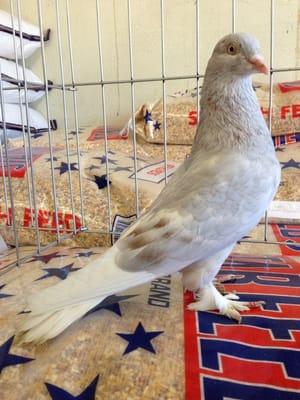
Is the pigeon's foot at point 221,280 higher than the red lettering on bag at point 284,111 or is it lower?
lower

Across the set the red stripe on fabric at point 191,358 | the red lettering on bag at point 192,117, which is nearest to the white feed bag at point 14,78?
the red lettering on bag at point 192,117

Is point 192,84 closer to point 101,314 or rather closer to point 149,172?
point 149,172

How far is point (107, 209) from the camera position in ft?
2.95

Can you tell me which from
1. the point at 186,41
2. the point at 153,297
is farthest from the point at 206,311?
the point at 186,41

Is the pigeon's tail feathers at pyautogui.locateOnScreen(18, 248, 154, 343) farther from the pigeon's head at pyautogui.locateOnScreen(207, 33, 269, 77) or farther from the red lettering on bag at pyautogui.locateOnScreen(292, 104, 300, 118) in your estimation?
the red lettering on bag at pyautogui.locateOnScreen(292, 104, 300, 118)

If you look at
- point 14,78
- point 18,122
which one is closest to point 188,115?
point 14,78

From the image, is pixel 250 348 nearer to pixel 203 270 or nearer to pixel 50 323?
pixel 203 270

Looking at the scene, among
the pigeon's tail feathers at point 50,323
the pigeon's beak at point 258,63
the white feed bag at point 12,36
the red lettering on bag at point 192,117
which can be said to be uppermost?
the white feed bag at point 12,36

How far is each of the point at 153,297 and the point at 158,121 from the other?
0.70 meters

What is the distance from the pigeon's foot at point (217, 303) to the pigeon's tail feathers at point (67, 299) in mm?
118

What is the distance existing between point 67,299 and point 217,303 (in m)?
0.22

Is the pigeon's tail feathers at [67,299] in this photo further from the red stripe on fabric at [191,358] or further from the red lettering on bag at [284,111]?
the red lettering on bag at [284,111]

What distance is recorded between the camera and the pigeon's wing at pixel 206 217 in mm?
477

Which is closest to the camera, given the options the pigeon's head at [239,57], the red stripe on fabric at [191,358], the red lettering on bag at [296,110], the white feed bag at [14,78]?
the red stripe on fabric at [191,358]
